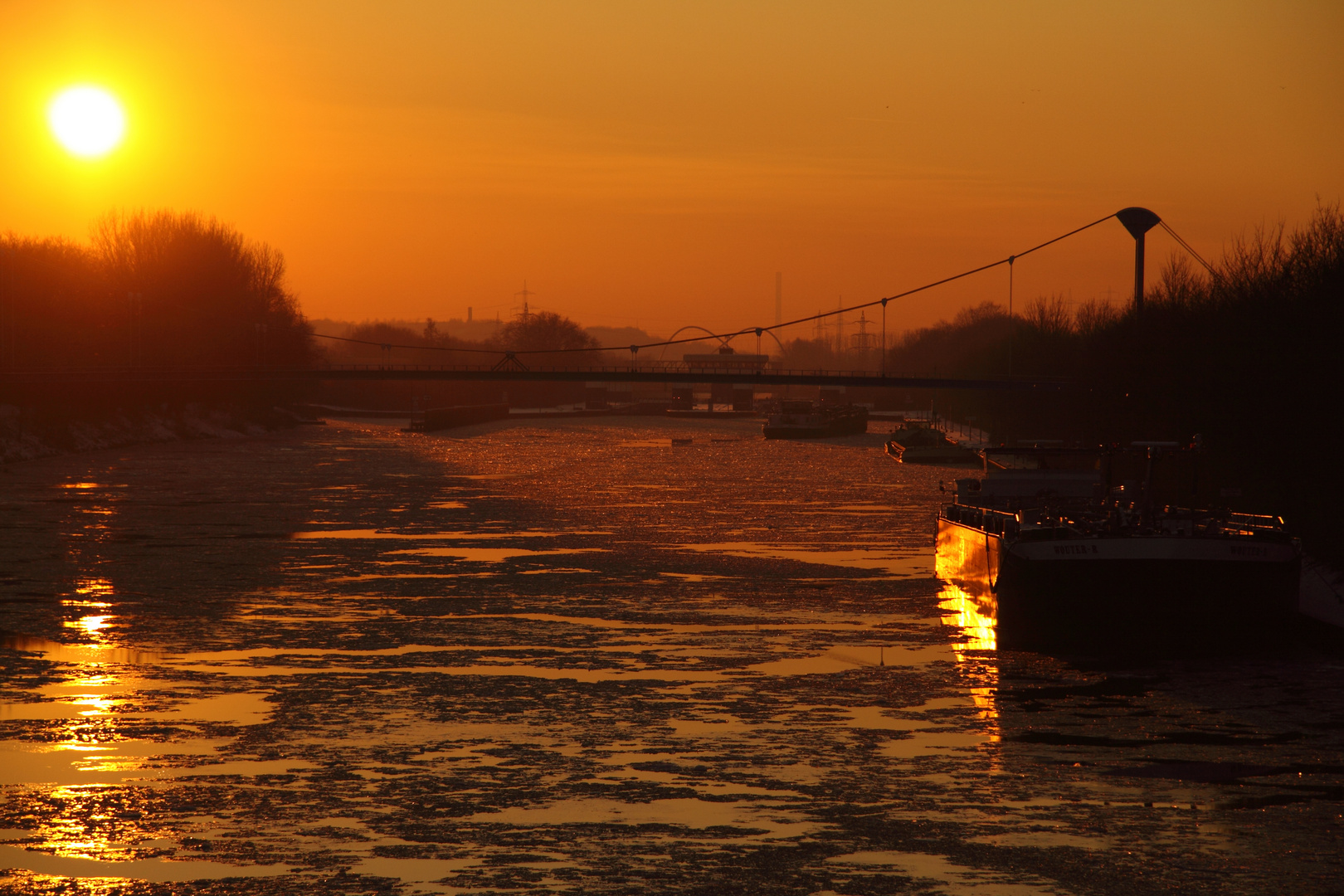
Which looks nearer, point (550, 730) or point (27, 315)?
point (550, 730)

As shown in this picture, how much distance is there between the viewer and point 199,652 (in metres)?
19.7

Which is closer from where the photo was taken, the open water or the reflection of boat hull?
the open water

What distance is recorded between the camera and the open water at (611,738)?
10742 millimetres

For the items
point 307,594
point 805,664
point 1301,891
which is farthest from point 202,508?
point 1301,891

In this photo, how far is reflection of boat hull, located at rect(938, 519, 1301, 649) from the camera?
22.3 m

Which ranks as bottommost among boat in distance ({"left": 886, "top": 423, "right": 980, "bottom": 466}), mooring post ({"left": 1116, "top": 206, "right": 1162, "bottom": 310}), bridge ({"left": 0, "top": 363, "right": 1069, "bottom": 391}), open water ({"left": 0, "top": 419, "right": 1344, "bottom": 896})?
boat in distance ({"left": 886, "top": 423, "right": 980, "bottom": 466})

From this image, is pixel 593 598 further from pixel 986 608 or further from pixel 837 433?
pixel 837 433

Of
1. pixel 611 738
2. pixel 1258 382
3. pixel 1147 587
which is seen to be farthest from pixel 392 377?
pixel 611 738

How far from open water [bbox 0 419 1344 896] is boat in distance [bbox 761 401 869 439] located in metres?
95.2

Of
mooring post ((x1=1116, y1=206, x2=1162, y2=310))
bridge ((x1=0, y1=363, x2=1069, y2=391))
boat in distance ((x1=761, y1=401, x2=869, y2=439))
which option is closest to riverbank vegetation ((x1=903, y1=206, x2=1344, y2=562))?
mooring post ((x1=1116, y1=206, x2=1162, y2=310))

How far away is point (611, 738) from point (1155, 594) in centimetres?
1092

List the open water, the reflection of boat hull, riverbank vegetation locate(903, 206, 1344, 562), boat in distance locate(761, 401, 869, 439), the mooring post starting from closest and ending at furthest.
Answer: the open water < the reflection of boat hull < riverbank vegetation locate(903, 206, 1344, 562) < the mooring post < boat in distance locate(761, 401, 869, 439)

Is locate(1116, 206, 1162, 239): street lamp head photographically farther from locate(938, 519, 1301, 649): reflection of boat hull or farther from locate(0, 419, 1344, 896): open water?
locate(938, 519, 1301, 649): reflection of boat hull

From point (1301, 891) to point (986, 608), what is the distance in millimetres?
15613
